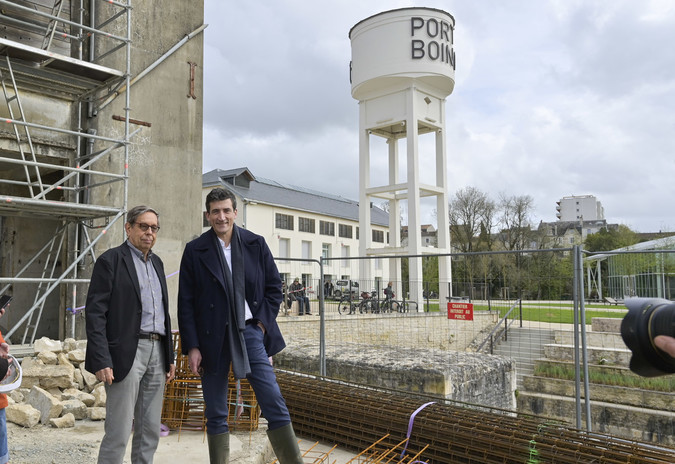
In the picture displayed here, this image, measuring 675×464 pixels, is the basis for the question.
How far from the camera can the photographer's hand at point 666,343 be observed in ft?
5.08

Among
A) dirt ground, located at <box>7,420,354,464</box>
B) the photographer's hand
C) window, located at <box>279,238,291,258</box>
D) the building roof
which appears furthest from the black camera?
window, located at <box>279,238,291,258</box>

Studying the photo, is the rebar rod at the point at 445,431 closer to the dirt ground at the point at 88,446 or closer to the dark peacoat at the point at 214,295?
the dirt ground at the point at 88,446

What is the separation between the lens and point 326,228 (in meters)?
45.1

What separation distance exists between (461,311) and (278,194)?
3603cm

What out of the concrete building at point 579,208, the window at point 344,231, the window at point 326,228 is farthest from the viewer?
the concrete building at point 579,208

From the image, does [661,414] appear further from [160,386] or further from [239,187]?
[239,187]

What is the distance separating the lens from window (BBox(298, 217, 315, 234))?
42031 millimetres

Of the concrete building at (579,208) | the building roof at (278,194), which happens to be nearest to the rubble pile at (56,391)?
the building roof at (278,194)

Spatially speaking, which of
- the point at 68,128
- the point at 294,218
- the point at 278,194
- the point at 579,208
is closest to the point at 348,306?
the point at 68,128

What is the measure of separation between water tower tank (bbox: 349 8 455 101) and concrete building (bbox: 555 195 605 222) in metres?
79.7

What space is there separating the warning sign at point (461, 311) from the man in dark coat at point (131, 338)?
4167 millimetres

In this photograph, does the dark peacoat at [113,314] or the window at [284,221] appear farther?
the window at [284,221]

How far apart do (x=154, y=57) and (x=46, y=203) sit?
381 cm

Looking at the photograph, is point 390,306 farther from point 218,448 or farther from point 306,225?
point 306,225
